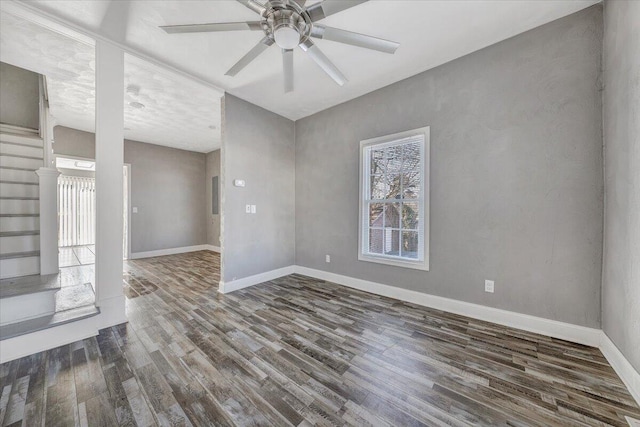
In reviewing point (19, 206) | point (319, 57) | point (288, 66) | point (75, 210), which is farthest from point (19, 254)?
point (75, 210)

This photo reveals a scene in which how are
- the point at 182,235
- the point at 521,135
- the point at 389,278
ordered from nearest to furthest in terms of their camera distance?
1. the point at 521,135
2. the point at 389,278
3. the point at 182,235

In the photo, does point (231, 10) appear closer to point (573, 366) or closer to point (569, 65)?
point (569, 65)

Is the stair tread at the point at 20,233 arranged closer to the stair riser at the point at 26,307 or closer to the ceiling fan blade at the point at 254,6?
the stair riser at the point at 26,307

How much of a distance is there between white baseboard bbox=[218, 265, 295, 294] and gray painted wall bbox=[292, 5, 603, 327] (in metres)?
1.76

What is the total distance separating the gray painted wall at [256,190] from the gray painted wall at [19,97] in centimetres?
262

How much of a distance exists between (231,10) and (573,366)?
3.90 meters

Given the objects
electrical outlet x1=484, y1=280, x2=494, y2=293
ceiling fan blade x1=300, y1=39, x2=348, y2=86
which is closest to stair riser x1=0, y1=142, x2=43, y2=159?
ceiling fan blade x1=300, y1=39, x2=348, y2=86

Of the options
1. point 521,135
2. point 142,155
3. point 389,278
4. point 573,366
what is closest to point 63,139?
point 142,155

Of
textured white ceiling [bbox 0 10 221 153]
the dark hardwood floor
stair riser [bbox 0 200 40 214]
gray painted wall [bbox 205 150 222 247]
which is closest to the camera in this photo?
the dark hardwood floor

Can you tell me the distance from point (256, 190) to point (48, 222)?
2.39m

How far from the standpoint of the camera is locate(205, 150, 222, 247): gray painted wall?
630 cm

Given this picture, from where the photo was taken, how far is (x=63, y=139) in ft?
15.2

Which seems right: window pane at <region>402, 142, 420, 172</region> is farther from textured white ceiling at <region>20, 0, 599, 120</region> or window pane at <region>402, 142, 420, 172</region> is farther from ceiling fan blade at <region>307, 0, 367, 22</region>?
ceiling fan blade at <region>307, 0, 367, 22</region>

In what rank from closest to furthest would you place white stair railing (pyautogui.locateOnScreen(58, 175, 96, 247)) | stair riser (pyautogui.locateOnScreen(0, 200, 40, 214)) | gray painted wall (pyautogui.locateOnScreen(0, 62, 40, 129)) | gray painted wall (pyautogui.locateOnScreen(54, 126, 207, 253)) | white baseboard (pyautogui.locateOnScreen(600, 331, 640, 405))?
white baseboard (pyautogui.locateOnScreen(600, 331, 640, 405)) → stair riser (pyautogui.locateOnScreen(0, 200, 40, 214)) → gray painted wall (pyautogui.locateOnScreen(0, 62, 40, 129)) → gray painted wall (pyautogui.locateOnScreen(54, 126, 207, 253)) → white stair railing (pyautogui.locateOnScreen(58, 175, 96, 247))
